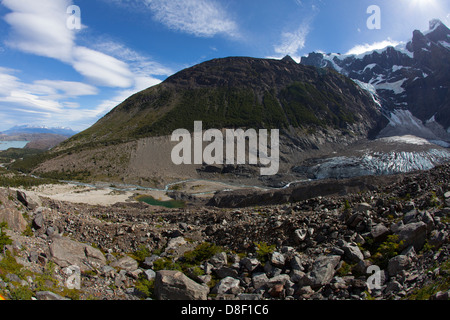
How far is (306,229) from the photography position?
11.6 m

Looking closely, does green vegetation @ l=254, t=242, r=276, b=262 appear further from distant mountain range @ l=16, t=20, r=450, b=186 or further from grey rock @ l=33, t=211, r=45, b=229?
distant mountain range @ l=16, t=20, r=450, b=186

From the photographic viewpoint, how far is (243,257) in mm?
11430

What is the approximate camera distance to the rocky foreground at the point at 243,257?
25.7ft

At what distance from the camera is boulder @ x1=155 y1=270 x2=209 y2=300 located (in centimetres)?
859

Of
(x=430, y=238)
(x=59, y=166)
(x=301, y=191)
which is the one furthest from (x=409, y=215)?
(x=59, y=166)

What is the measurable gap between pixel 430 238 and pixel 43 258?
1375 cm

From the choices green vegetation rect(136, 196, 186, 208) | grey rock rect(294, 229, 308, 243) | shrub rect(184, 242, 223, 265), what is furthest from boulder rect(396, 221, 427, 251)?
green vegetation rect(136, 196, 186, 208)

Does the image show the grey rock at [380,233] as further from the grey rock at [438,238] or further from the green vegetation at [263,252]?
the green vegetation at [263,252]

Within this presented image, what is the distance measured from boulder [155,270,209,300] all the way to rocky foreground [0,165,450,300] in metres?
0.03

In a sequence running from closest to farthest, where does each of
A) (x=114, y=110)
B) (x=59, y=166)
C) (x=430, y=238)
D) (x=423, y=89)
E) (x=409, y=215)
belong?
(x=430, y=238), (x=409, y=215), (x=59, y=166), (x=114, y=110), (x=423, y=89)

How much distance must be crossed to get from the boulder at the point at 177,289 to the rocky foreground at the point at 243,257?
0.11 feet

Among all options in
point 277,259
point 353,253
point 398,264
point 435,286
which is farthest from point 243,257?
point 435,286

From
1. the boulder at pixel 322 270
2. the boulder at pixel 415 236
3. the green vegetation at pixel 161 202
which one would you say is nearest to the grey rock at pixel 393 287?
the boulder at pixel 322 270
